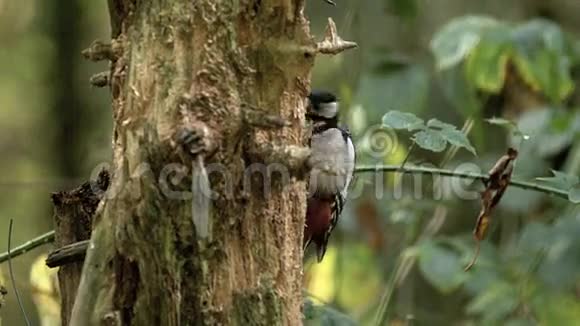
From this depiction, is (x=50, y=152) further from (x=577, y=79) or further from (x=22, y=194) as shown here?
(x=577, y=79)

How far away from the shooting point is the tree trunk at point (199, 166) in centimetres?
129

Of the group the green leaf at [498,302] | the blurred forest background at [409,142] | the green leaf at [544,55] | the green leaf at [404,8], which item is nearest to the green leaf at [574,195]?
the blurred forest background at [409,142]

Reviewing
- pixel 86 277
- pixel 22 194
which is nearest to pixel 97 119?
pixel 22 194

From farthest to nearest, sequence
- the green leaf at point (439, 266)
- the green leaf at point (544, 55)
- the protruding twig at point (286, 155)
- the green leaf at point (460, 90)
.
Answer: the green leaf at point (439, 266) < the green leaf at point (460, 90) < the green leaf at point (544, 55) < the protruding twig at point (286, 155)

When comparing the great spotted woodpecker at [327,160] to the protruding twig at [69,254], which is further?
the great spotted woodpecker at [327,160]

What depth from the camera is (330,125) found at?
175 cm

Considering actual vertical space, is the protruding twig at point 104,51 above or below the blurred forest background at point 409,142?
above

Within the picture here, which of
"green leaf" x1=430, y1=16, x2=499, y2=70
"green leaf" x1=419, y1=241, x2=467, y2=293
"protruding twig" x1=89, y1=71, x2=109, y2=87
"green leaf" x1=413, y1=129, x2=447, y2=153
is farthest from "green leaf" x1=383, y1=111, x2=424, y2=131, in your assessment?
"green leaf" x1=419, y1=241, x2=467, y2=293

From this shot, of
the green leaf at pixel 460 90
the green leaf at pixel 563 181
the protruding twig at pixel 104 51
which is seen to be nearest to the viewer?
the protruding twig at pixel 104 51

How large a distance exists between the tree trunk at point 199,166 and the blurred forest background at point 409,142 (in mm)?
490

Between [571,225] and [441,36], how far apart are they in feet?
2.07

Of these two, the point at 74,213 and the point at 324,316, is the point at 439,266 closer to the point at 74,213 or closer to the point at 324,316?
the point at 324,316

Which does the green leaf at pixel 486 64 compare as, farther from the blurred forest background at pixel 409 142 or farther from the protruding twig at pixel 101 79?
the protruding twig at pixel 101 79

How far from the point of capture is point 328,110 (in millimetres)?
1759
